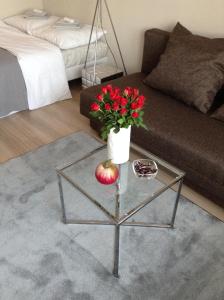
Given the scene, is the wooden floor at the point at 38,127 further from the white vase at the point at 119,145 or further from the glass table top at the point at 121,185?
the white vase at the point at 119,145

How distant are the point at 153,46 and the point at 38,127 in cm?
120

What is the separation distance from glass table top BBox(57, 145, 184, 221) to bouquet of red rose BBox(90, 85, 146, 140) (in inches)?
11.3

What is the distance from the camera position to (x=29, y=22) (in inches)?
125

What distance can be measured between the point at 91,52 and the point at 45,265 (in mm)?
2243

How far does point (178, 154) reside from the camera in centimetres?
177

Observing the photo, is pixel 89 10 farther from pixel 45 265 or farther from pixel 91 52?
pixel 45 265

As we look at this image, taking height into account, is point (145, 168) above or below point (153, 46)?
below

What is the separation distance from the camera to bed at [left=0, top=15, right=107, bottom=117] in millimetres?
2543

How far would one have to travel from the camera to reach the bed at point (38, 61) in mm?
2543

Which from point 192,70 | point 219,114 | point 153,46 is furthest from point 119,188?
point 153,46

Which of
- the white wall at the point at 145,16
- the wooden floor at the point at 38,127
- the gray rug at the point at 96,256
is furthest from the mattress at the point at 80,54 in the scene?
the gray rug at the point at 96,256

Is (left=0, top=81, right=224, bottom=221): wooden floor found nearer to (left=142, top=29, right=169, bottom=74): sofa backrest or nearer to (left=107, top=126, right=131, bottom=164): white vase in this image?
(left=142, top=29, right=169, bottom=74): sofa backrest

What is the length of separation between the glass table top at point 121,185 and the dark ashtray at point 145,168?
19mm

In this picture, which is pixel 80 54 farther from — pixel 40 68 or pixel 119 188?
pixel 119 188
